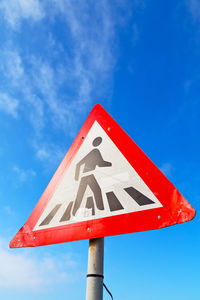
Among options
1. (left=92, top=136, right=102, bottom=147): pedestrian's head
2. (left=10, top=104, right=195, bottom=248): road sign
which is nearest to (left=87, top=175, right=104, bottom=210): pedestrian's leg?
(left=10, top=104, right=195, bottom=248): road sign

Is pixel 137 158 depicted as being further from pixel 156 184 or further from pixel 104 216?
pixel 104 216


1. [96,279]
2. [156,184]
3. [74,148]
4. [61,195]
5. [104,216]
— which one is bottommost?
[96,279]

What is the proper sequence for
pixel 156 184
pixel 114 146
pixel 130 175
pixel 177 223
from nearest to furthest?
pixel 177 223
pixel 156 184
pixel 130 175
pixel 114 146

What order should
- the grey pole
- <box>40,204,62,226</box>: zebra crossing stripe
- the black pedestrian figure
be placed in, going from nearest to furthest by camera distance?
the grey pole < the black pedestrian figure < <box>40,204,62,226</box>: zebra crossing stripe

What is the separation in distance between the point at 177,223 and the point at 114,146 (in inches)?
24.8

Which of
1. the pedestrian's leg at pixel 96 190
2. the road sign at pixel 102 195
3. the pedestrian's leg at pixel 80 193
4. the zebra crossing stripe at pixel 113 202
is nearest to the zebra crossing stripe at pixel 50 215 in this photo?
the road sign at pixel 102 195

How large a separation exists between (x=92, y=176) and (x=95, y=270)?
0.52 metres

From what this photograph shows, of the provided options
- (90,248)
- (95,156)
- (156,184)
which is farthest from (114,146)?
(90,248)

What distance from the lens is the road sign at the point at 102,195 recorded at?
109cm

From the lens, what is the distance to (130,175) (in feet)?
4.15

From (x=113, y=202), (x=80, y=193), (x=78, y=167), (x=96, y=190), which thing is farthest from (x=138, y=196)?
(x=78, y=167)

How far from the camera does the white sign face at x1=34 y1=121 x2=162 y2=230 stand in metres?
1.19

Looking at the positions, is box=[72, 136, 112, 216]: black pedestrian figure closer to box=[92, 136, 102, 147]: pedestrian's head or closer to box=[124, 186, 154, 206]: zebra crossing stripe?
box=[92, 136, 102, 147]: pedestrian's head

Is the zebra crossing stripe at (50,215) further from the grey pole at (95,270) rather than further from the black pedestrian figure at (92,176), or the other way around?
the grey pole at (95,270)
